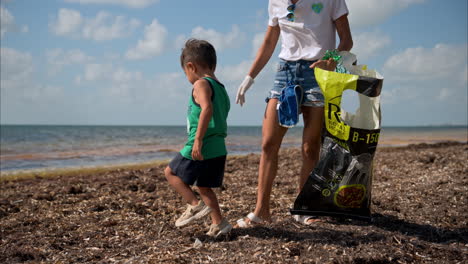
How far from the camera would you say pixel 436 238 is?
10.7 ft

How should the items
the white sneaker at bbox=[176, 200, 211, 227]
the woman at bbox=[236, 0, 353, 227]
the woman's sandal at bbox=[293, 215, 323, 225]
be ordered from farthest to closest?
the woman's sandal at bbox=[293, 215, 323, 225] → the woman at bbox=[236, 0, 353, 227] → the white sneaker at bbox=[176, 200, 211, 227]

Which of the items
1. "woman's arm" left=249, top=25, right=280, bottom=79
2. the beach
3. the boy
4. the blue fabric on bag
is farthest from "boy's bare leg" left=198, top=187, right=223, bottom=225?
"woman's arm" left=249, top=25, right=280, bottom=79

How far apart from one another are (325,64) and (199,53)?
100 cm

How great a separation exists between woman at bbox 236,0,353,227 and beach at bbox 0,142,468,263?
519mm

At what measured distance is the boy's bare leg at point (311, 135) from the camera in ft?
10.7

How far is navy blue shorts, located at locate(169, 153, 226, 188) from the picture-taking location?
299cm

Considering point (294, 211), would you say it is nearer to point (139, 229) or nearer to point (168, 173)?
point (168, 173)

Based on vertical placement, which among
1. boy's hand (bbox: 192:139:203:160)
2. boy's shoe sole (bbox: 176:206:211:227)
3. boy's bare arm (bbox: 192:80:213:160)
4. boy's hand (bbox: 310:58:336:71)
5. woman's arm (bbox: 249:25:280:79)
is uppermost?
woman's arm (bbox: 249:25:280:79)

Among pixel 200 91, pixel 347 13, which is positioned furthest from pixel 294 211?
pixel 347 13

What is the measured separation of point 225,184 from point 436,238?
10.8 ft

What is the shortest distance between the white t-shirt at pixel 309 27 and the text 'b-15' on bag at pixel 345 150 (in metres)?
0.29

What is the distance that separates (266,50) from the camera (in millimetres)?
3551

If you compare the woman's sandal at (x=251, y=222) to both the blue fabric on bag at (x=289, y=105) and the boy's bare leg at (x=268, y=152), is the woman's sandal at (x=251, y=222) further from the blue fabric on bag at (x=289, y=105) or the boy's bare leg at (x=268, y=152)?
the blue fabric on bag at (x=289, y=105)

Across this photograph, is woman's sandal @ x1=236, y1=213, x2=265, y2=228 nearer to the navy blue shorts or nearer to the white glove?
the navy blue shorts
